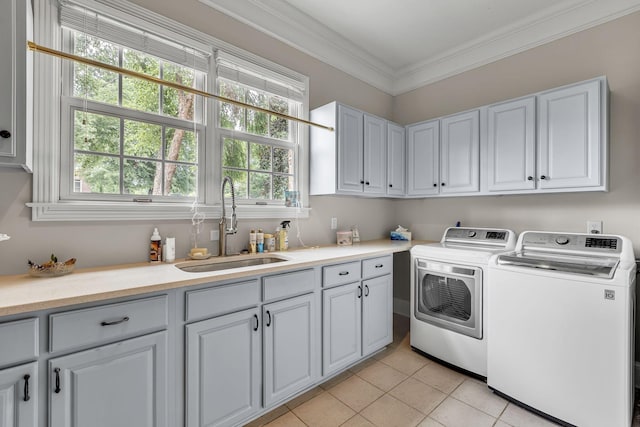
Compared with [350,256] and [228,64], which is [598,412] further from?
[228,64]

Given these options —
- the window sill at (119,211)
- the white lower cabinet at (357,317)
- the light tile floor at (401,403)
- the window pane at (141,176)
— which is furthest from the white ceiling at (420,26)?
the light tile floor at (401,403)

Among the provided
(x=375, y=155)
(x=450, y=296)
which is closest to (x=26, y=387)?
(x=450, y=296)

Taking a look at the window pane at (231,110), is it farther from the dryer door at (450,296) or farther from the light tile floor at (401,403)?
the light tile floor at (401,403)

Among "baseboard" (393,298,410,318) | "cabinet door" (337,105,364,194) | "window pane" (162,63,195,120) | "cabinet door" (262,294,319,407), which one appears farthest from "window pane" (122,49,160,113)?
"baseboard" (393,298,410,318)

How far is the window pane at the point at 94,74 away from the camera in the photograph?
1.75 m

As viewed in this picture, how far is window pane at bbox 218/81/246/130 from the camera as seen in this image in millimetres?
2340

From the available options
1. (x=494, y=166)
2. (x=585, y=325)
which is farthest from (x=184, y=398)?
(x=494, y=166)

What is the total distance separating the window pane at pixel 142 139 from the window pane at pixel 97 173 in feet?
0.41

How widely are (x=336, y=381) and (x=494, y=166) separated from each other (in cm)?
225

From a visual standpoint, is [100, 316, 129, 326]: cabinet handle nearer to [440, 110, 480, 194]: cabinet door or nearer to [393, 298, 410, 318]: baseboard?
[440, 110, 480, 194]: cabinet door

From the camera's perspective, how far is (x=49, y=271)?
58.4 inches

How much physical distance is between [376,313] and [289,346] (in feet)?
3.14

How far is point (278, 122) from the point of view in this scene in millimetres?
2729

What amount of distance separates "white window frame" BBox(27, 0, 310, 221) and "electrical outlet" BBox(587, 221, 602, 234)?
8.82 ft
